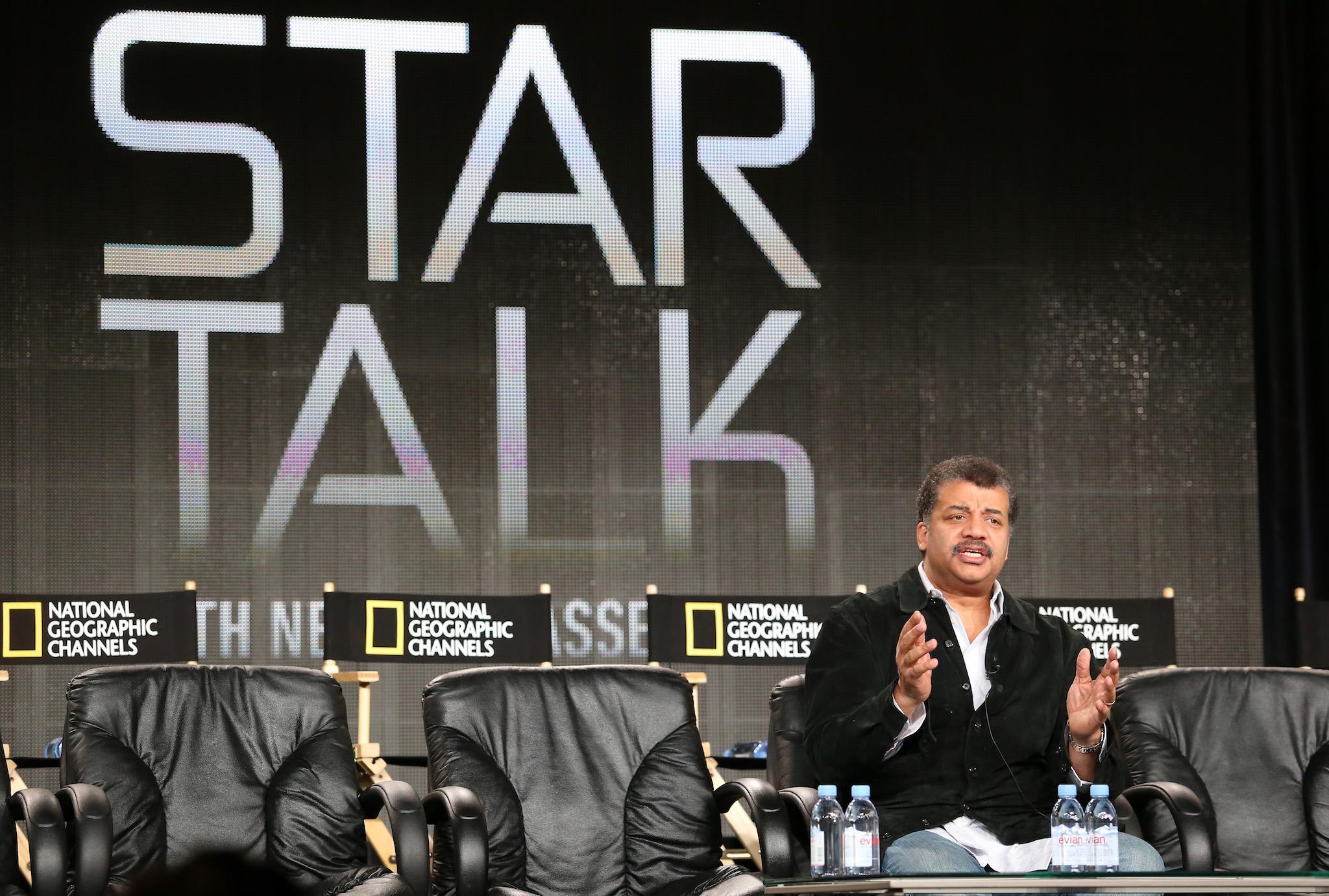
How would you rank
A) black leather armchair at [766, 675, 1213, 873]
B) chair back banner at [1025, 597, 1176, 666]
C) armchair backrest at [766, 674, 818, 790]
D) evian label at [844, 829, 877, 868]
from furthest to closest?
chair back banner at [1025, 597, 1176, 666]
armchair backrest at [766, 674, 818, 790]
black leather armchair at [766, 675, 1213, 873]
evian label at [844, 829, 877, 868]

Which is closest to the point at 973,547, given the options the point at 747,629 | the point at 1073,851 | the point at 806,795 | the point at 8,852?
the point at 806,795

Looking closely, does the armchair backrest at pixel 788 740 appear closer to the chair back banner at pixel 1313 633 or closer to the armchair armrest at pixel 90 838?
the armchair armrest at pixel 90 838

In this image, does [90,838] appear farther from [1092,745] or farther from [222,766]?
[1092,745]

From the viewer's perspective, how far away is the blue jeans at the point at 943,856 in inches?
116

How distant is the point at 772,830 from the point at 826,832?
11 centimetres

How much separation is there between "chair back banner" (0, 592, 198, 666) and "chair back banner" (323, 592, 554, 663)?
0.49 meters

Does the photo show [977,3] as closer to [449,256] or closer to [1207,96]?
[1207,96]

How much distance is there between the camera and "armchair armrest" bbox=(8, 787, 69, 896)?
309cm

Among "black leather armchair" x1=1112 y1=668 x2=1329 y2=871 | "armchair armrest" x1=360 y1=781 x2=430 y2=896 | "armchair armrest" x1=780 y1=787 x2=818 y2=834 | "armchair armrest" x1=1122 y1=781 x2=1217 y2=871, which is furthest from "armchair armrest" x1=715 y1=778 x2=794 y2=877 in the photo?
"black leather armchair" x1=1112 y1=668 x2=1329 y2=871

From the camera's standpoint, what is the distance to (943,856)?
2996 mm

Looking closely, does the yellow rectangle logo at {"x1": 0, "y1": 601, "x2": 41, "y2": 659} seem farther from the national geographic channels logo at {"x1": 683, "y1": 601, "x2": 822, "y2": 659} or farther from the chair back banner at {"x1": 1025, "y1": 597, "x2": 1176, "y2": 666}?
the chair back banner at {"x1": 1025, "y1": 597, "x2": 1176, "y2": 666}

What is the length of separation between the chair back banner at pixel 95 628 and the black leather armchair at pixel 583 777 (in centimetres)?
211

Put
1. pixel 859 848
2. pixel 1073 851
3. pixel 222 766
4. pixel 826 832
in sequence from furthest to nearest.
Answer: pixel 222 766 < pixel 826 832 < pixel 859 848 < pixel 1073 851

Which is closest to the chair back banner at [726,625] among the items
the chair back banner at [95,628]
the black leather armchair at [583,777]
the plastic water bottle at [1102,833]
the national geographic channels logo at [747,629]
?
the national geographic channels logo at [747,629]
